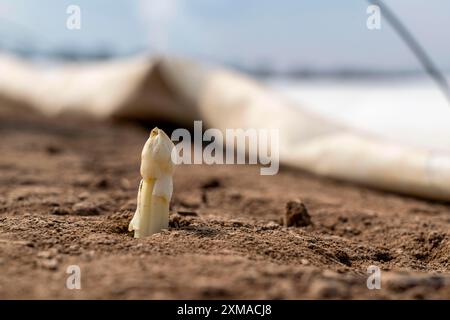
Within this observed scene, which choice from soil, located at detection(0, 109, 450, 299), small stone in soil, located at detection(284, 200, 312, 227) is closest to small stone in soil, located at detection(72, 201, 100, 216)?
soil, located at detection(0, 109, 450, 299)

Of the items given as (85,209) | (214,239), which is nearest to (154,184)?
(214,239)

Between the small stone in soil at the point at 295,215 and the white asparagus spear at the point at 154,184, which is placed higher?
the white asparagus spear at the point at 154,184

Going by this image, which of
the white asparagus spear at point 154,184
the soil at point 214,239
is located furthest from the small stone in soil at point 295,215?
the white asparagus spear at point 154,184

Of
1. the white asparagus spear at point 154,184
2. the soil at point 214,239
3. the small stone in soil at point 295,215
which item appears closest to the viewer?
the soil at point 214,239

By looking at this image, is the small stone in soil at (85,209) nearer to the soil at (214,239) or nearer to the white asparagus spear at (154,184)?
the soil at (214,239)

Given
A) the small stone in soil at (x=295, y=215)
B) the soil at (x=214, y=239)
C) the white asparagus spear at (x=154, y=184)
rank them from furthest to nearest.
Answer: the small stone in soil at (x=295, y=215), the white asparagus spear at (x=154, y=184), the soil at (x=214, y=239)

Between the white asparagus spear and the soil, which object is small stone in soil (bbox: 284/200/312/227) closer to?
the soil
